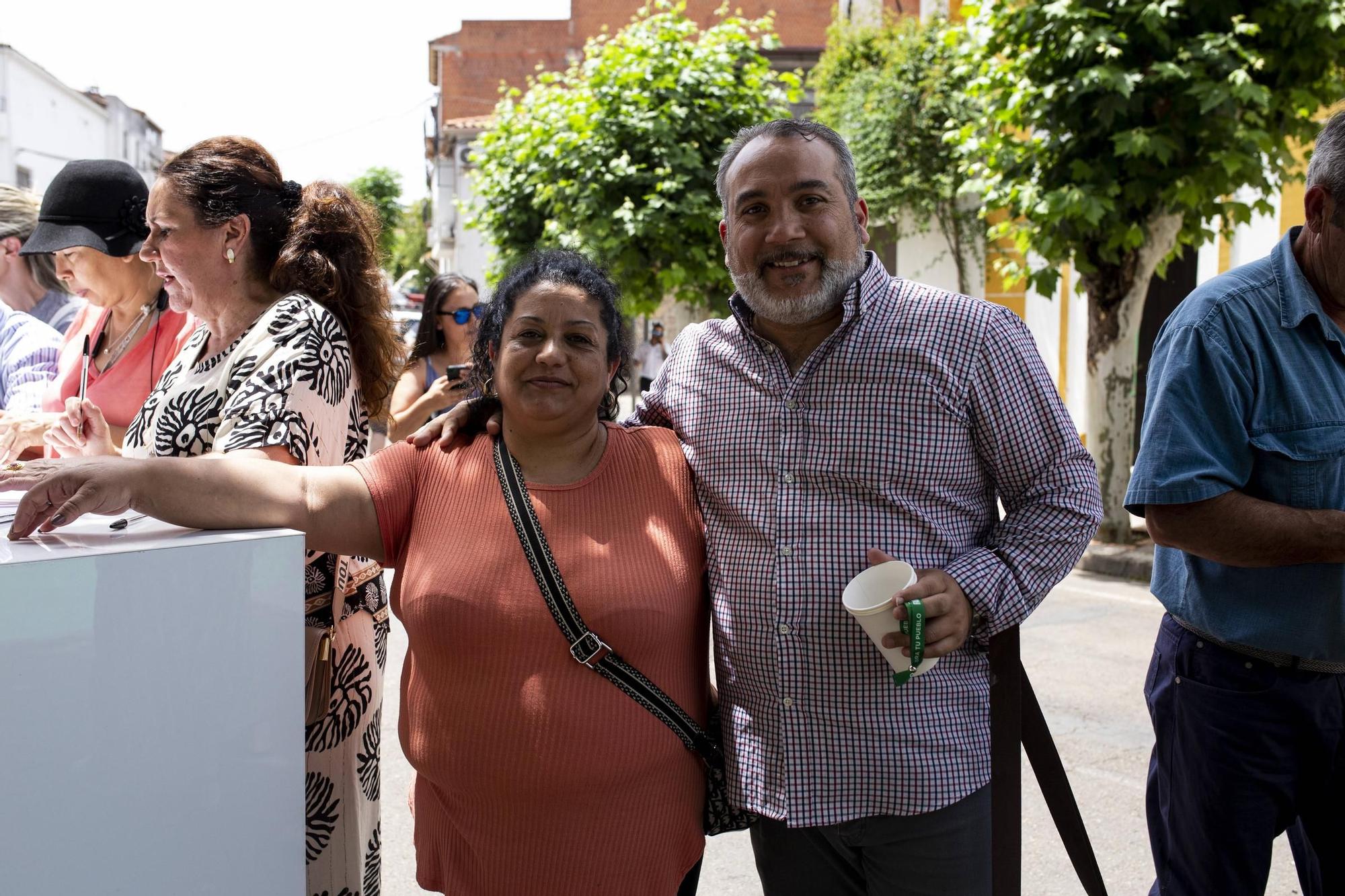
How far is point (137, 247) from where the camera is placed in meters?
2.99

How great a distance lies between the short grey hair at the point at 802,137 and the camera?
2150 mm

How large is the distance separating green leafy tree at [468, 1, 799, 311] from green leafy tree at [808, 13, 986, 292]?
12.5ft

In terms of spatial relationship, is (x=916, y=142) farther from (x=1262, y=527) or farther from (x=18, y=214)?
(x=1262, y=527)

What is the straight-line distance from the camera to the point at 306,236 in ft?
7.95

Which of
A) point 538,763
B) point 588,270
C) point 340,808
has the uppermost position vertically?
point 588,270

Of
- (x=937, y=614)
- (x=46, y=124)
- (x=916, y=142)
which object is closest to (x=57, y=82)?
(x=46, y=124)

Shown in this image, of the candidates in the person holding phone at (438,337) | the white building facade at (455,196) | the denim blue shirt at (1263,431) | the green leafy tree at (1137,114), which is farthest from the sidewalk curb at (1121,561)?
the white building facade at (455,196)

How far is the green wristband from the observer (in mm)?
1796

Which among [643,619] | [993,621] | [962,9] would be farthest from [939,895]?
[962,9]

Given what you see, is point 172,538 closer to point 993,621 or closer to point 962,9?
point 993,621

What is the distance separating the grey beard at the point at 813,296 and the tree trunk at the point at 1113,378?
7.09m

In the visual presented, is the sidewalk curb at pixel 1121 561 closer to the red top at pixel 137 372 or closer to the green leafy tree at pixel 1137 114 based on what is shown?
the green leafy tree at pixel 1137 114

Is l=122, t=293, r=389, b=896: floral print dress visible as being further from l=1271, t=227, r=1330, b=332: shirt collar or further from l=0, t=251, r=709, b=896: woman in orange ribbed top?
l=1271, t=227, r=1330, b=332: shirt collar

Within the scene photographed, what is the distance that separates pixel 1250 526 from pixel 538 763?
1361 mm
